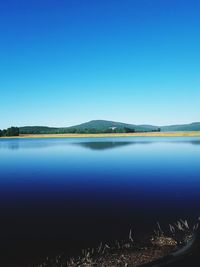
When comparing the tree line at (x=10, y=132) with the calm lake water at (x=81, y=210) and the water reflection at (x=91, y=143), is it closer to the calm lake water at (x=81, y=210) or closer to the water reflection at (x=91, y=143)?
the water reflection at (x=91, y=143)

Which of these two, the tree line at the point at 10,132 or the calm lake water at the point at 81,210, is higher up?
the tree line at the point at 10,132

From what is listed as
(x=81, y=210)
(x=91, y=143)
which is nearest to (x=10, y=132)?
(x=91, y=143)

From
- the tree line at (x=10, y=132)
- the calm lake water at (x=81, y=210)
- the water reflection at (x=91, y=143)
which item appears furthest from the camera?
the tree line at (x=10, y=132)

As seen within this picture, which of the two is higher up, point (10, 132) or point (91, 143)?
point (10, 132)

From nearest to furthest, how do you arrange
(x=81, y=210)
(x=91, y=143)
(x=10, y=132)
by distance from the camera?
(x=81, y=210) < (x=91, y=143) < (x=10, y=132)

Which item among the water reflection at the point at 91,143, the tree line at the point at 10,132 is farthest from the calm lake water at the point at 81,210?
the tree line at the point at 10,132

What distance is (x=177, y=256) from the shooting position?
4.85m

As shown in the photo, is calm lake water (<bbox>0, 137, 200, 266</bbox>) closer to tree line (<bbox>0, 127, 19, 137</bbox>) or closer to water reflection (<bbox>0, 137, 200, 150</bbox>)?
water reflection (<bbox>0, 137, 200, 150</bbox>)

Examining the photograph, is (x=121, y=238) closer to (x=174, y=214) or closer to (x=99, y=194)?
(x=174, y=214)

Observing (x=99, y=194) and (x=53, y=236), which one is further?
(x=99, y=194)

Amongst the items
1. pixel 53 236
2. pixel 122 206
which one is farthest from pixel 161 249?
pixel 122 206

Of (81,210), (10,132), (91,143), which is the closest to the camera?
(81,210)

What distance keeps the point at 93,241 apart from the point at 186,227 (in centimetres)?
410

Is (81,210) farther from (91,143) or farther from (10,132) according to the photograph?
(10,132)
